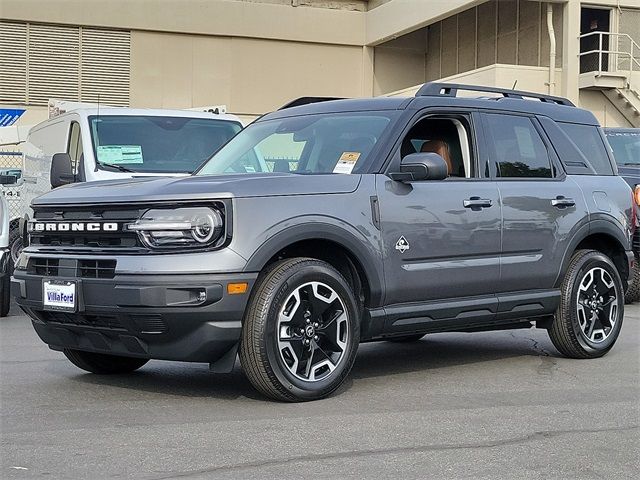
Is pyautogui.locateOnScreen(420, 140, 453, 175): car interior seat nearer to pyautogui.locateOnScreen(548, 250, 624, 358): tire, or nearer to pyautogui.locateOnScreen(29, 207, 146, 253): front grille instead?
pyautogui.locateOnScreen(548, 250, 624, 358): tire

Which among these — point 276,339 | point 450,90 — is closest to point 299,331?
point 276,339

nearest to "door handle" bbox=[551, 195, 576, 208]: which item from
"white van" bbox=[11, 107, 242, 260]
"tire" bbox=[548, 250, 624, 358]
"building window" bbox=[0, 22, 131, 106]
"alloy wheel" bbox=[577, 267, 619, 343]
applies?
"tire" bbox=[548, 250, 624, 358]

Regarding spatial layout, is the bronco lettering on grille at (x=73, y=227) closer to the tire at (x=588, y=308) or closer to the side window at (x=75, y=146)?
the tire at (x=588, y=308)

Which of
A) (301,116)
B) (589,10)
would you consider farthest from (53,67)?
(301,116)

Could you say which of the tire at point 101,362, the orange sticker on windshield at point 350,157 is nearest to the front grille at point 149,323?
the tire at point 101,362

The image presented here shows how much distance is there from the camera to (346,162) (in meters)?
6.75

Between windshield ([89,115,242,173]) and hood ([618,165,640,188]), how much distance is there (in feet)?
15.1

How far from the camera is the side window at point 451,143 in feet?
24.1

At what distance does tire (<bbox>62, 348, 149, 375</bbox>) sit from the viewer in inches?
276

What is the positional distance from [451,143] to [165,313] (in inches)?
103

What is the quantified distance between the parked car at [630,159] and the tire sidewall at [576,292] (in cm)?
361

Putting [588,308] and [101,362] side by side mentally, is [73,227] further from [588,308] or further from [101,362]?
[588,308]

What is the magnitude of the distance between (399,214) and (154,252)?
5.30 feet

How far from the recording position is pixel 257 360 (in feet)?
19.4
